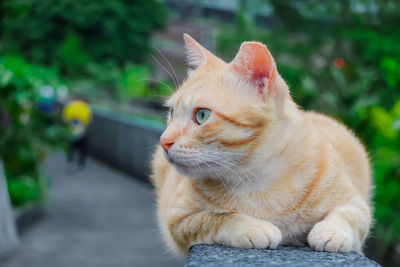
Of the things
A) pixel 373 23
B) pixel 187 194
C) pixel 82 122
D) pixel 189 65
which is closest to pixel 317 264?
pixel 187 194

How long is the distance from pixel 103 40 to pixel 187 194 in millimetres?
10303

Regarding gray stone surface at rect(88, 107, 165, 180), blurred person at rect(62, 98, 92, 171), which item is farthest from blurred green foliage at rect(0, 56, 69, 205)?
gray stone surface at rect(88, 107, 165, 180)

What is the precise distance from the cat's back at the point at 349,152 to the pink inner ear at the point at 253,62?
0.39 m

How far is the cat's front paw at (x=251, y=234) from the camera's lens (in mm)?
1696

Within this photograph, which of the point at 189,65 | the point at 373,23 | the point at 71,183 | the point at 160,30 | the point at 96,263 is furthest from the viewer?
the point at 160,30

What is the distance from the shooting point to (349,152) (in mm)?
2244

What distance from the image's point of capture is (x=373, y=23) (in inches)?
360

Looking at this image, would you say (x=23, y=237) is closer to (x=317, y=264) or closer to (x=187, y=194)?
(x=187, y=194)

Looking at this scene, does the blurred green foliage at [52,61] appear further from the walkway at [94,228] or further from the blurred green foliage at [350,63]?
the blurred green foliage at [350,63]

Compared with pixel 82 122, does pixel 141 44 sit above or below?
above

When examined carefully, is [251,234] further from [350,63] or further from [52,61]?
[52,61]

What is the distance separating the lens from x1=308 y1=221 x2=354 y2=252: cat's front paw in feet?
5.51

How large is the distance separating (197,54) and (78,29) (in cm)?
941

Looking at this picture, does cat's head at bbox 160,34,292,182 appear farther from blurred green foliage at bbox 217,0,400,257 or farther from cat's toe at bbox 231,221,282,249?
blurred green foliage at bbox 217,0,400,257
